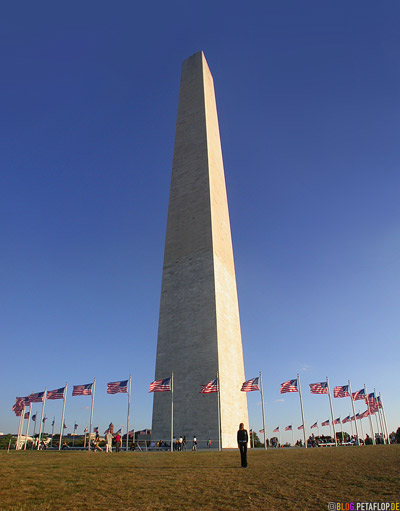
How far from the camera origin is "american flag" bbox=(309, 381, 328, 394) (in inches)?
1075

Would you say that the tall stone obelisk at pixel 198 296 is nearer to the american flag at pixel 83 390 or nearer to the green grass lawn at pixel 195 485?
the american flag at pixel 83 390

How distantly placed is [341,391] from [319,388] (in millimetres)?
2532

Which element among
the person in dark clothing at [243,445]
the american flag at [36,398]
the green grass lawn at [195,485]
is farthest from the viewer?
the american flag at [36,398]

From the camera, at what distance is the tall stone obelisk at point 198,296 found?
27750mm

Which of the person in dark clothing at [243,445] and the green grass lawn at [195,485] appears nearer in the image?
the green grass lawn at [195,485]

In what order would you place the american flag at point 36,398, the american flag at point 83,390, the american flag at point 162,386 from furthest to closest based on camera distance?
the american flag at point 36,398 < the american flag at point 83,390 < the american flag at point 162,386

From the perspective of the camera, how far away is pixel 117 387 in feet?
79.7

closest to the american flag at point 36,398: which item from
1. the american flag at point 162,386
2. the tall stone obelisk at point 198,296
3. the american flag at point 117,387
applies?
the american flag at point 117,387

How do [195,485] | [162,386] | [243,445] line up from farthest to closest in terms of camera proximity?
[162,386] → [243,445] → [195,485]

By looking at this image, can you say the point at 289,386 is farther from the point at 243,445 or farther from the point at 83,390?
the point at 243,445

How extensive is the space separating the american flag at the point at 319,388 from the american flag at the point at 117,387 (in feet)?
39.1

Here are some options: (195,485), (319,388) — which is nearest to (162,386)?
(319,388)

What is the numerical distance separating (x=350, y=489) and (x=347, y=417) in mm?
34355

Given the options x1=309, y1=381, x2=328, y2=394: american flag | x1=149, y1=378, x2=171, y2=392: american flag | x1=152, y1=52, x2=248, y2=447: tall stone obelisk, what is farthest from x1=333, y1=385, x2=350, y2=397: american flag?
x1=149, y1=378, x2=171, y2=392: american flag
